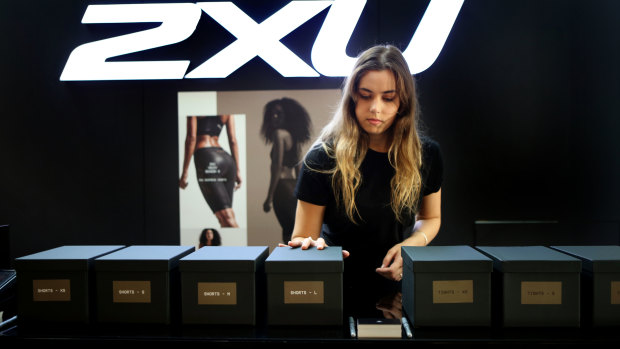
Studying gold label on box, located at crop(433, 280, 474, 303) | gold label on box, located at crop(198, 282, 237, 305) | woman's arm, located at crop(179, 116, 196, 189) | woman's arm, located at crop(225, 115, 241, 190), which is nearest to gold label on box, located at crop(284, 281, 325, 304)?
gold label on box, located at crop(198, 282, 237, 305)

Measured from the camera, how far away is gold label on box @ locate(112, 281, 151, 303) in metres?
0.98

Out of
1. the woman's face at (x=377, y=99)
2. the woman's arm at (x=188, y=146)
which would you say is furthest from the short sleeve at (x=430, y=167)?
the woman's arm at (x=188, y=146)

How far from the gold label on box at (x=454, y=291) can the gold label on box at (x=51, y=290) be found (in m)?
0.87

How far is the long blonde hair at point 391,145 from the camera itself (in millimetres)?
1537

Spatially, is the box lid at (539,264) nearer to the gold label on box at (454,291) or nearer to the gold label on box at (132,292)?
the gold label on box at (454,291)

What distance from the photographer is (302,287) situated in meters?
0.95

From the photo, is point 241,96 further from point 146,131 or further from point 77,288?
point 77,288

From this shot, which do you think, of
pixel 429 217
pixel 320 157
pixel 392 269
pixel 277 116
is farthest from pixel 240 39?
pixel 392 269

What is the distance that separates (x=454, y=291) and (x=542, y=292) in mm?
196

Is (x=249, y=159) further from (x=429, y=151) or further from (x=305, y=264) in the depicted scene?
(x=305, y=264)

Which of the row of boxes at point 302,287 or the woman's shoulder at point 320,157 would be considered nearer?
the row of boxes at point 302,287

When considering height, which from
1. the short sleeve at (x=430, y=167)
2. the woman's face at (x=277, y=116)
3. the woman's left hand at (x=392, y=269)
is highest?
the woman's face at (x=277, y=116)

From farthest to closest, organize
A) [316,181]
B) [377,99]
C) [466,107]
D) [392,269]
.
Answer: [466,107], [316,181], [377,99], [392,269]

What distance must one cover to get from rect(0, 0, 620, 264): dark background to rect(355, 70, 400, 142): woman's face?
57.8 inches
